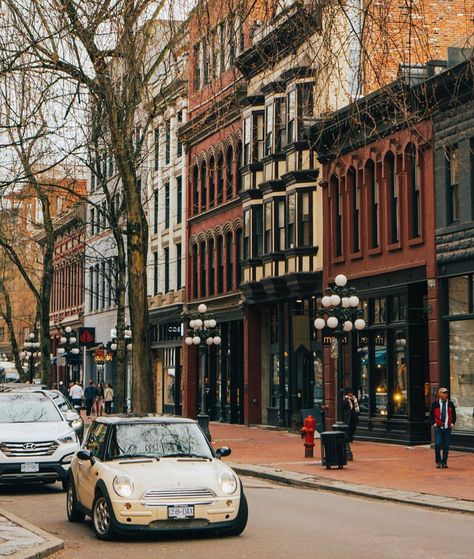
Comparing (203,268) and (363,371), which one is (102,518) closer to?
(363,371)

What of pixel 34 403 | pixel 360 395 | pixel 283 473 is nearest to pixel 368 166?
pixel 360 395

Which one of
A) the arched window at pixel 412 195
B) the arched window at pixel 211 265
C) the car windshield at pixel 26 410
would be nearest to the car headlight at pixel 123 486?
the car windshield at pixel 26 410

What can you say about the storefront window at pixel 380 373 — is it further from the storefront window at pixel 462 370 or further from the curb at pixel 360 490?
the curb at pixel 360 490

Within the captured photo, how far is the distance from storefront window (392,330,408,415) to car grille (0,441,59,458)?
1567cm

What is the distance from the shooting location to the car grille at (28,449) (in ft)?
66.1

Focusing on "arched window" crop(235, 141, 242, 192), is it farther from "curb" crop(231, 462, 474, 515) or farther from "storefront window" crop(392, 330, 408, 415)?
"curb" crop(231, 462, 474, 515)

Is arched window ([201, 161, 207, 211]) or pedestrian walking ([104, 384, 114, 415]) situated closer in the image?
arched window ([201, 161, 207, 211])

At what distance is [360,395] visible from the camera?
121ft

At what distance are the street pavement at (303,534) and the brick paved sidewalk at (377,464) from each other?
2525mm

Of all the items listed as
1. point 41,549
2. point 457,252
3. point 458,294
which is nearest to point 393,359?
point 458,294

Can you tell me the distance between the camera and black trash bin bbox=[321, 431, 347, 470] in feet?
85.2

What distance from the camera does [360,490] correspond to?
2158cm

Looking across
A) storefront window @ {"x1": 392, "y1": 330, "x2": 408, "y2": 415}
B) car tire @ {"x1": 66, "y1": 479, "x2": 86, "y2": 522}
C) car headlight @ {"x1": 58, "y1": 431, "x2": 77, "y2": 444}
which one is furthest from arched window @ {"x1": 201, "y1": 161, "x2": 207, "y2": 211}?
car tire @ {"x1": 66, "y1": 479, "x2": 86, "y2": 522}

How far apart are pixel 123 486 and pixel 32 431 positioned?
7.54 m
